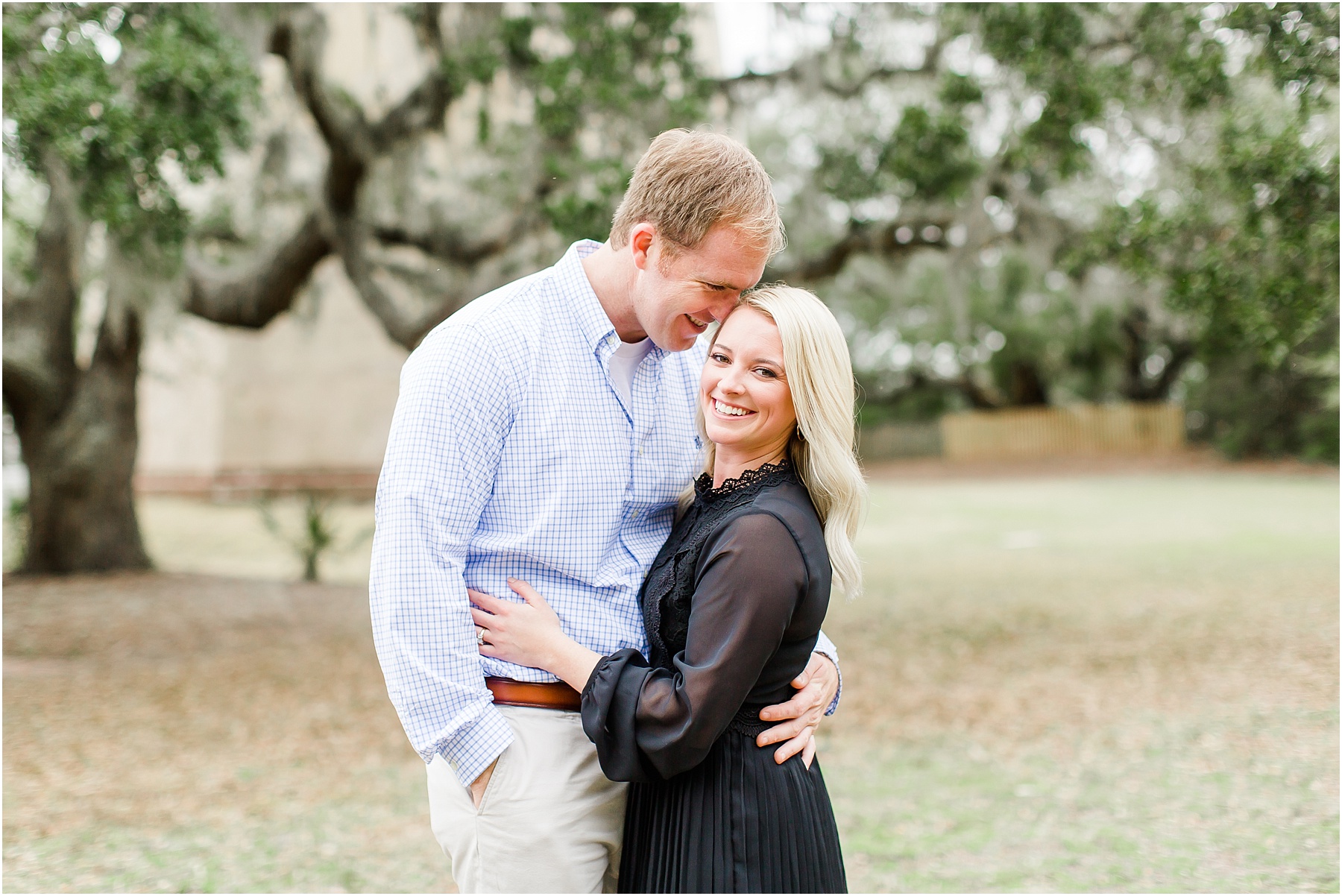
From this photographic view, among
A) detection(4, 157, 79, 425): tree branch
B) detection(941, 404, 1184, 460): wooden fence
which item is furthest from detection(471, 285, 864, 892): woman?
detection(941, 404, 1184, 460): wooden fence

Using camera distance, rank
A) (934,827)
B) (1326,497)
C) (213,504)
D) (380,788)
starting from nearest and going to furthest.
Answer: (934,827)
(380,788)
(1326,497)
(213,504)

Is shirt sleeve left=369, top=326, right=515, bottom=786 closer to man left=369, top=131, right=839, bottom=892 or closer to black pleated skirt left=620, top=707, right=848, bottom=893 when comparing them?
man left=369, top=131, right=839, bottom=892

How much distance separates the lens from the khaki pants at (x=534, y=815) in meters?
1.82

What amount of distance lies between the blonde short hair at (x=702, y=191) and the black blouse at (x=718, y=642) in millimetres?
501

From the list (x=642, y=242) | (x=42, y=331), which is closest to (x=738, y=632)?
(x=642, y=242)

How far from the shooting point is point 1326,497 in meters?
17.0

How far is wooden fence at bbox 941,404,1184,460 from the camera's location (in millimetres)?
28109

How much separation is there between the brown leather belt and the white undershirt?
22.7 inches

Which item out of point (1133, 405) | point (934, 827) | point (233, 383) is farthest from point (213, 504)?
point (1133, 405)

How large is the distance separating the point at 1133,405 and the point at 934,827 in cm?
2727

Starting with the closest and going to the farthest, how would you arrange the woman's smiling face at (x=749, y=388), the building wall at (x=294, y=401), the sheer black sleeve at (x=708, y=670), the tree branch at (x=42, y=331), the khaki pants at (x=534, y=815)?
the sheer black sleeve at (x=708, y=670)
the khaki pants at (x=534, y=815)
the woman's smiling face at (x=749, y=388)
the tree branch at (x=42, y=331)
the building wall at (x=294, y=401)

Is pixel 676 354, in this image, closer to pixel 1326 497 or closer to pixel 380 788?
pixel 380 788

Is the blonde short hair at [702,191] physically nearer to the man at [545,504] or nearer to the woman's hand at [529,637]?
the man at [545,504]

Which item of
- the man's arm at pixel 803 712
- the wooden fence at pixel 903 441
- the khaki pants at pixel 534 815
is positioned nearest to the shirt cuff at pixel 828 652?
the man's arm at pixel 803 712
